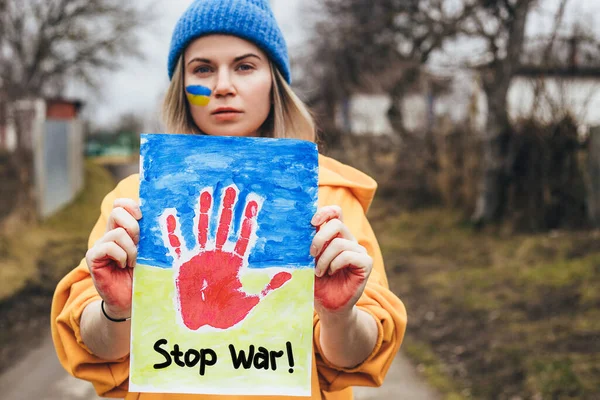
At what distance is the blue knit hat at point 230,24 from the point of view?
1524 mm

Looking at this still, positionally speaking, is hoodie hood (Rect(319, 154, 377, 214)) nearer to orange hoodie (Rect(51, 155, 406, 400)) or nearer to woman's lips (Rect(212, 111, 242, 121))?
orange hoodie (Rect(51, 155, 406, 400))

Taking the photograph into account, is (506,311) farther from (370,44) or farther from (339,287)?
(370,44)

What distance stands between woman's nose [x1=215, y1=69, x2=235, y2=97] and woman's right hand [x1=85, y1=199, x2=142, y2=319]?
0.43m

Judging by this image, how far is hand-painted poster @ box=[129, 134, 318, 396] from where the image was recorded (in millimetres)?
1212

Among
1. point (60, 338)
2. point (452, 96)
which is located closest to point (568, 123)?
point (452, 96)

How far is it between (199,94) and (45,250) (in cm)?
682

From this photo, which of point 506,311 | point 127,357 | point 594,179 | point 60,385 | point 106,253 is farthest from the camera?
point 594,179

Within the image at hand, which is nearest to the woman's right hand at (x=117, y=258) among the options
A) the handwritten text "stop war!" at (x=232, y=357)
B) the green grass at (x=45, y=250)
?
the handwritten text "stop war!" at (x=232, y=357)

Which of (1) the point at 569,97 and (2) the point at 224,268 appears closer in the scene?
(2) the point at 224,268

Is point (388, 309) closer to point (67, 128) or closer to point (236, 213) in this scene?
point (236, 213)

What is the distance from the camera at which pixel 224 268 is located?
4.06ft

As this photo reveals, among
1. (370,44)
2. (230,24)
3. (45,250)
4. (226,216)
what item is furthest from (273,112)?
(370,44)

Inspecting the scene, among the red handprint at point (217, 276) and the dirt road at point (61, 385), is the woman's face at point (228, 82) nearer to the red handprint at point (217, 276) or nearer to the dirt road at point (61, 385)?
the red handprint at point (217, 276)

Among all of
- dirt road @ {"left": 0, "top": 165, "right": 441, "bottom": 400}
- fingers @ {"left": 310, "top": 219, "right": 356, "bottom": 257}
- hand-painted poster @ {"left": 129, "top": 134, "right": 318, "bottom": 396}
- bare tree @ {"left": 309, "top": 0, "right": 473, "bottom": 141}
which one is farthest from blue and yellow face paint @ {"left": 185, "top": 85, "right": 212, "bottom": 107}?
bare tree @ {"left": 309, "top": 0, "right": 473, "bottom": 141}
